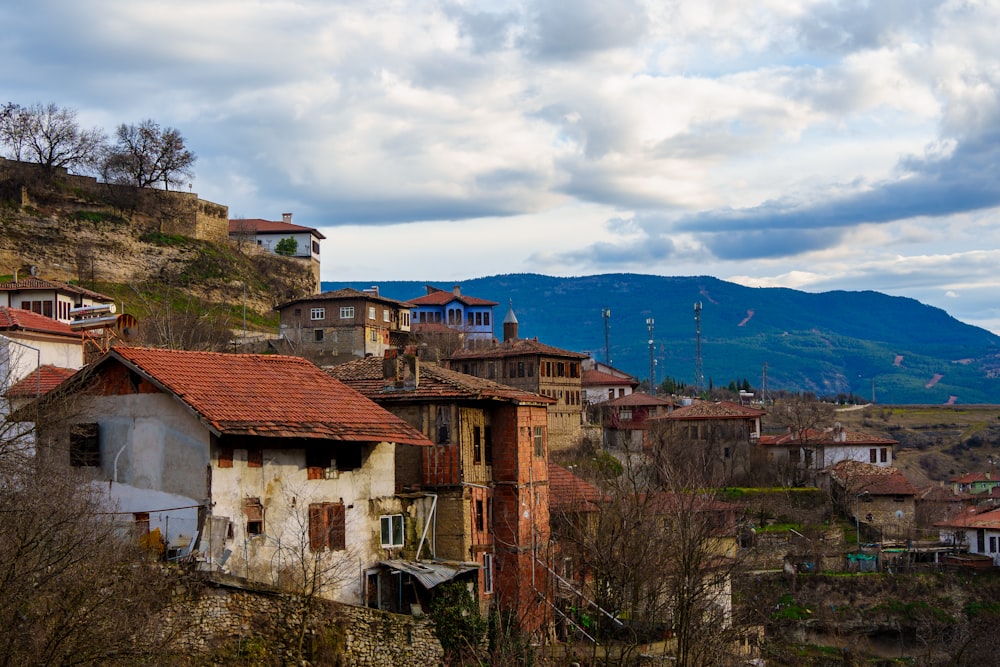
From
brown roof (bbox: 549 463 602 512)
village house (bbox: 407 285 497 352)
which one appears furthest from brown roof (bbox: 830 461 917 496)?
village house (bbox: 407 285 497 352)

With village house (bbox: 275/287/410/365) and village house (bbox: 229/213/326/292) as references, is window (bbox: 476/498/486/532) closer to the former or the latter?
village house (bbox: 275/287/410/365)

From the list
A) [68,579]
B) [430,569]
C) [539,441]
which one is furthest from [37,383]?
[68,579]

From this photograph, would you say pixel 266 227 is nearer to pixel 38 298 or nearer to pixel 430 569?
pixel 38 298

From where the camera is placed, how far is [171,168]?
10900 centimetres

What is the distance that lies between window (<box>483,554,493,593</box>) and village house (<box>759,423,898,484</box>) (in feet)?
162

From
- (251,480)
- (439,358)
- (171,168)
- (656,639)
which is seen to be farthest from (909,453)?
(251,480)

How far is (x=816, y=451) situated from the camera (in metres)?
83.6

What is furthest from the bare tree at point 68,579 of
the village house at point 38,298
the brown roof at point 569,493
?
the village house at point 38,298

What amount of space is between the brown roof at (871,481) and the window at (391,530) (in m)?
Answer: 51.4

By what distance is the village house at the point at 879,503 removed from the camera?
75.0 m

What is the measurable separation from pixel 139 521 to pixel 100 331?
29.7 m

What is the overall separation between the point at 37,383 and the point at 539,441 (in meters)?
15.0

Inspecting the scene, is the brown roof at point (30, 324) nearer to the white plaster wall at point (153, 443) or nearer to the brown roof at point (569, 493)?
the white plaster wall at point (153, 443)

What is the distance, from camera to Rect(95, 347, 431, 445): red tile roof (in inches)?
1022
